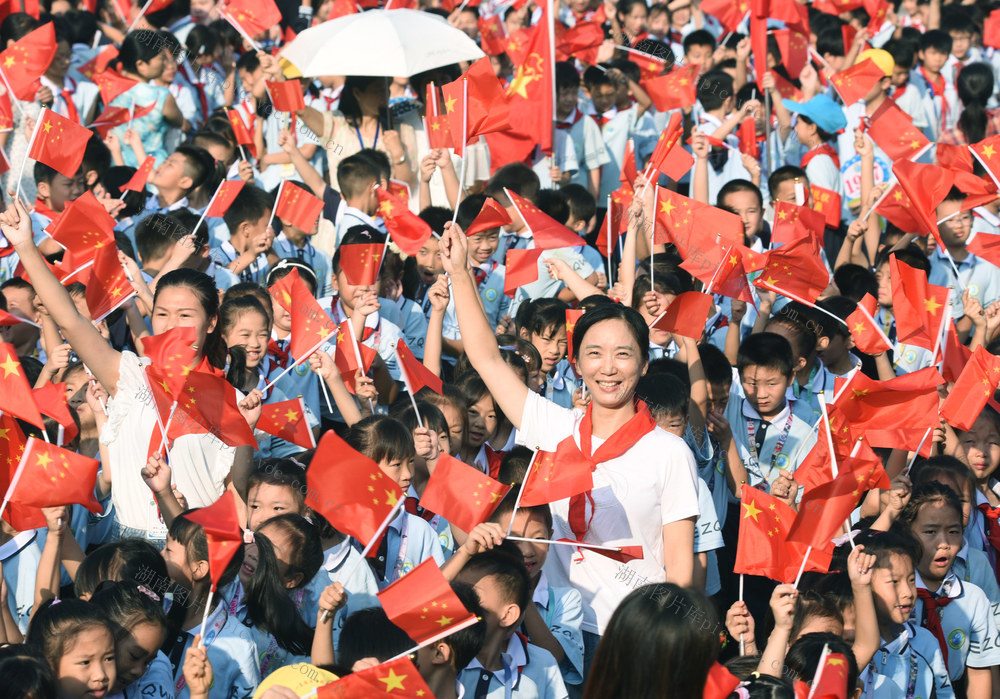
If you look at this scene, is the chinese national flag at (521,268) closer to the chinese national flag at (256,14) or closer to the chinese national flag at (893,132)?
the chinese national flag at (893,132)

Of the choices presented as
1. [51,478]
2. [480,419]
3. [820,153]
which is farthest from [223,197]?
[820,153]

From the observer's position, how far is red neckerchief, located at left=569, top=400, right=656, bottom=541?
3.75m

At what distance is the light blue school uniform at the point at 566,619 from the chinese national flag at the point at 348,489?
589 millimetres

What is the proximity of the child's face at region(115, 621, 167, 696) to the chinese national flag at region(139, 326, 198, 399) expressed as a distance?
826 millimetres

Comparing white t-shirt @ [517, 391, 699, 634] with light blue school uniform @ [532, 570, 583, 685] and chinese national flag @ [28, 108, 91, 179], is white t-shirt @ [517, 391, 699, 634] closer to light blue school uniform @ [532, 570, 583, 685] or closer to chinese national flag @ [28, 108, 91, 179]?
light blue school uniform @ [532, 570, 583, 685]

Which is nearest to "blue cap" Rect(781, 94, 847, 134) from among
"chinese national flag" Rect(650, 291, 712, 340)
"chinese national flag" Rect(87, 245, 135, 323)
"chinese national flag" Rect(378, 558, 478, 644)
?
"chinese national flag" Rect(650, 291, 712, 340)

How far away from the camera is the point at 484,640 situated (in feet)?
12.2

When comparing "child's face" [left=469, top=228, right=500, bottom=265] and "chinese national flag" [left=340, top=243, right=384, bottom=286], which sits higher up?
"chinese national flag" [left=340, top=243, right=384, bottom=286]

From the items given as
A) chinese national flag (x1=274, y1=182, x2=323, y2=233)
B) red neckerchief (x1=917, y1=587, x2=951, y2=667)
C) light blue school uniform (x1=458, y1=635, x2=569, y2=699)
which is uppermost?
chinese national flag (x1=274, y1=182, x2=323, y2=233)

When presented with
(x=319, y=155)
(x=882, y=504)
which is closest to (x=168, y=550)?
(x=882, y=504)

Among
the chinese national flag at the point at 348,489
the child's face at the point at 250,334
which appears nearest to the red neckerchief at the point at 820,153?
the child's face at the point at 250,334

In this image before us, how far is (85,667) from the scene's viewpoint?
344 cm

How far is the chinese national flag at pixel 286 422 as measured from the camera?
5.00m

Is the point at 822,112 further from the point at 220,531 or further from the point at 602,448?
the point at 220,531
